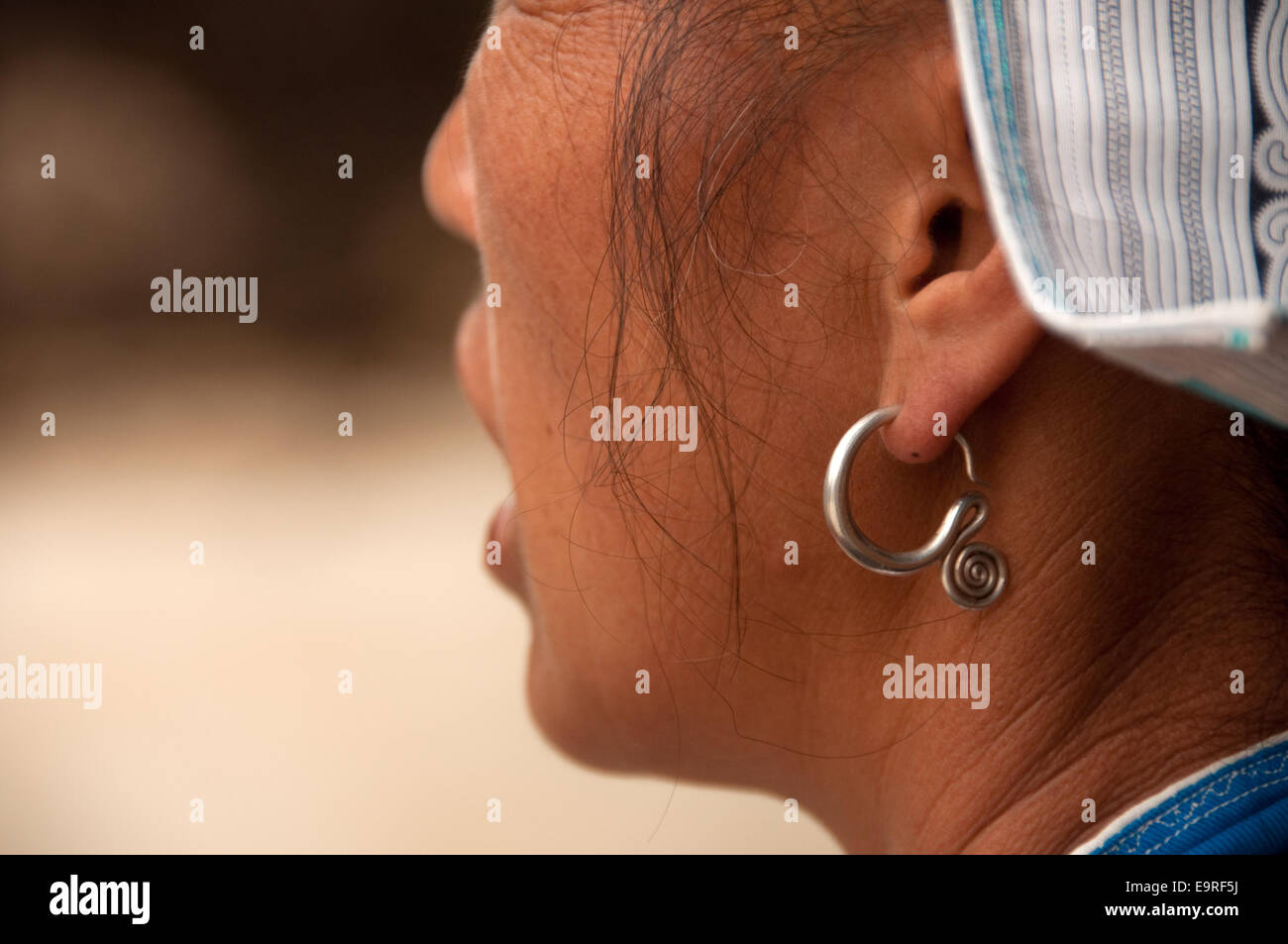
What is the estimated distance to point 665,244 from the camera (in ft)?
1.46

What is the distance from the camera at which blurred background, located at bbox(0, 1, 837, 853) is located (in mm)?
1462

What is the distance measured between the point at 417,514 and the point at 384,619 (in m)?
0.20

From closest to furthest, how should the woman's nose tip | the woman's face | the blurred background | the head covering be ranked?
the head covering < the woman's face < the woman's nose tip < the blurred background

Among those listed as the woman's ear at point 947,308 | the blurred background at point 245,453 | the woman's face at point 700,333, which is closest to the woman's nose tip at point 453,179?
the woman's face at point 700,333

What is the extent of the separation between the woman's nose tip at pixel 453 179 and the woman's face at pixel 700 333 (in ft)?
0.34

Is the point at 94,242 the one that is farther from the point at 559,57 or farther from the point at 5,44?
the point at 559,57

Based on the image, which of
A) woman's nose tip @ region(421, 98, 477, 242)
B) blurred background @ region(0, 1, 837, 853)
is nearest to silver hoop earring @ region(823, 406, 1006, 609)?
woman's nose tip @ region(421, 98, 477, 242)

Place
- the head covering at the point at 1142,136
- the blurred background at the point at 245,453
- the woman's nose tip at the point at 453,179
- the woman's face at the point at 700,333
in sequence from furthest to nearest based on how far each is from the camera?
the blurred background at the point at 245,453 → the woman's nose tip at the point at 453,179 → the woman's face at the point at 700,333 → the head covering at the point at 1142,136

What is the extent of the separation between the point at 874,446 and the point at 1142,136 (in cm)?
15

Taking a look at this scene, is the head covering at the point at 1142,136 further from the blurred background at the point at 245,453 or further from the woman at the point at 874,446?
the blurred background at the point at 245,453

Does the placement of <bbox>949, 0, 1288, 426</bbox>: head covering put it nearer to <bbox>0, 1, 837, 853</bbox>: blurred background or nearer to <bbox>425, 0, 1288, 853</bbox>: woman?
<bbox>425, 0, 1288, 853</bbox>: woman

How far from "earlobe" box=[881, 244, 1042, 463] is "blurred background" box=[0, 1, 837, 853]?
3.50 ft

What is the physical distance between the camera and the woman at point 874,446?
40cm

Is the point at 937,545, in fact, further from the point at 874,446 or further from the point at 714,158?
the point at 714,158
